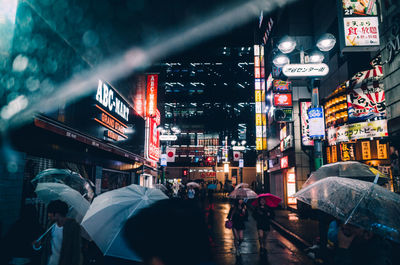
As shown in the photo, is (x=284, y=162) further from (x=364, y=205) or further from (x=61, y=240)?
(x=61, y=240)

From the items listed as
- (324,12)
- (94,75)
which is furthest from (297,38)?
(94,75)

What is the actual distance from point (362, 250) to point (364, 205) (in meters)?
0.50

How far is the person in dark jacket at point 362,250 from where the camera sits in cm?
295

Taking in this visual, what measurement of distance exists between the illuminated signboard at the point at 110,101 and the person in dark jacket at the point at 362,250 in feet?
36.8

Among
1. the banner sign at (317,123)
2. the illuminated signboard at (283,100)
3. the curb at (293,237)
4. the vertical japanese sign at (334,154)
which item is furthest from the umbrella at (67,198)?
the illuminated signboard at (283,100)

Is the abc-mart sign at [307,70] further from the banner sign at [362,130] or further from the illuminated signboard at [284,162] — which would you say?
the illuminated signboard at [284,162]

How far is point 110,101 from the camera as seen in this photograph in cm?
1397

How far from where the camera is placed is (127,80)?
18.7 m

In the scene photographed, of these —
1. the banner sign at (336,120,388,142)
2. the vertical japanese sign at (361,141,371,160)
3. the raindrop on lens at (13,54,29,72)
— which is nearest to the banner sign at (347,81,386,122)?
the banner sign at (336,120,388,142)

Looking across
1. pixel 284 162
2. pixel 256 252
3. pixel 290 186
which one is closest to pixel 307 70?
pixel 256 252

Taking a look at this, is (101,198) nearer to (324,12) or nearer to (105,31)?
(105,31)

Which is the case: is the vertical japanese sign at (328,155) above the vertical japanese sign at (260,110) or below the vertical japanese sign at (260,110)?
below

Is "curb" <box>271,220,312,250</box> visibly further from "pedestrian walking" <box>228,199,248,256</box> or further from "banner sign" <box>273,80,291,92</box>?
"banner sign" <box>273,80,291,92</box>

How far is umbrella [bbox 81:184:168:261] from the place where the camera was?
99.0 inches
